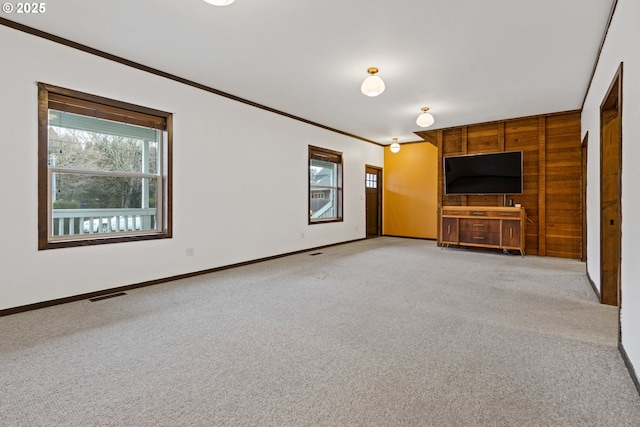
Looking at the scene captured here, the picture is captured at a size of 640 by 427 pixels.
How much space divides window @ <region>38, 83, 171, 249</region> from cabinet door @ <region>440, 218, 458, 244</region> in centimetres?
542

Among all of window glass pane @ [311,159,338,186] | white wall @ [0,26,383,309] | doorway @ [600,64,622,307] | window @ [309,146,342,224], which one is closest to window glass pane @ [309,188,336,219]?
window @ [309,146,342,224]

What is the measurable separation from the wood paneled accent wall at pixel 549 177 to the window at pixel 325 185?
10.9ft

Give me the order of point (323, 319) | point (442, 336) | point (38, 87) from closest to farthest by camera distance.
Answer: point (442, 336) → point (323, 319) → point (38, 87)

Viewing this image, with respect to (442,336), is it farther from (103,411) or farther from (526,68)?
(526,68)

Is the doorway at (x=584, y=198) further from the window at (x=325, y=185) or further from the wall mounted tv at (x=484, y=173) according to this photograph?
the window at (x=325, y=185)

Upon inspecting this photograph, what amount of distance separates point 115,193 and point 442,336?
387 centimetres

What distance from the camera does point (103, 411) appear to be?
1598 mm

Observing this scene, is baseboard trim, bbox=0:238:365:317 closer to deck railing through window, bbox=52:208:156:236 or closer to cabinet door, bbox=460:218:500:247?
deck railing through window, bbox=52:208:156:236

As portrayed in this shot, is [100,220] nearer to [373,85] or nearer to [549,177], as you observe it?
[373,85]

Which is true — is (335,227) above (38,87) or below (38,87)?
below

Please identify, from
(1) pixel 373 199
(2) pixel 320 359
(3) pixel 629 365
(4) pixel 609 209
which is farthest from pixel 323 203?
(3) pixel 629 365

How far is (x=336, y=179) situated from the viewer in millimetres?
7668

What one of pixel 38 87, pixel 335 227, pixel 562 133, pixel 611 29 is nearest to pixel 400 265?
pixel 335 227

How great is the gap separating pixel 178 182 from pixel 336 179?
13.5 feet
